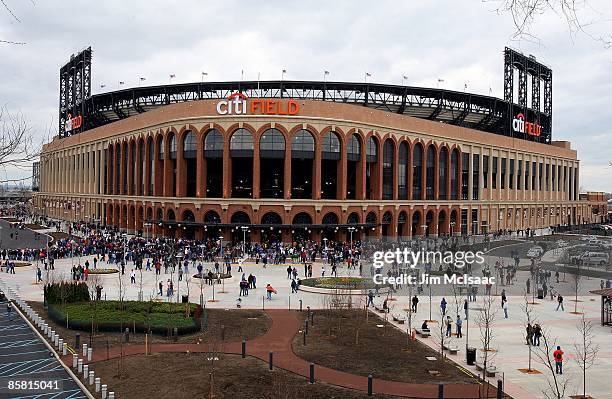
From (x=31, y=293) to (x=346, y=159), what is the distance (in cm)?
4511

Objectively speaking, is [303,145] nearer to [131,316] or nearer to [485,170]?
[485,170]

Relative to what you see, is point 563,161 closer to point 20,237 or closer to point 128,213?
A: point 128,213

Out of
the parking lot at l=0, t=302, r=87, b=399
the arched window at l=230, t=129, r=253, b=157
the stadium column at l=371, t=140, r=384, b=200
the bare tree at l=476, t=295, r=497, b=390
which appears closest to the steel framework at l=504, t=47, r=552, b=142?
the stadium column at l=371, t=140, r=384, b=200

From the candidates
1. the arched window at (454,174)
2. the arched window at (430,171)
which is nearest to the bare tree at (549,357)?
the arched window at (430,171)

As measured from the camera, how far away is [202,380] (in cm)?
2166

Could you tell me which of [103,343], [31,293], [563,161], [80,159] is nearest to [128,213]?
[80,159]

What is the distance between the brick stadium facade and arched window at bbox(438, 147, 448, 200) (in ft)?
0.76

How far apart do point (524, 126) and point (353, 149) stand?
50.3 metres

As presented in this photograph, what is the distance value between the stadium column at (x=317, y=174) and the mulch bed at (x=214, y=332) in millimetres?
39754

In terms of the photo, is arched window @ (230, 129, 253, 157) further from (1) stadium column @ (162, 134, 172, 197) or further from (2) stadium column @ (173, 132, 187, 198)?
(1) stadium column @ (162, 134, 172, 197)

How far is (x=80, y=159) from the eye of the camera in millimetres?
120312

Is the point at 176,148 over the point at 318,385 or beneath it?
over

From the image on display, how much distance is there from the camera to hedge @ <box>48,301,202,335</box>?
29812mm

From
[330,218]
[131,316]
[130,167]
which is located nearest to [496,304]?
[131,316]
